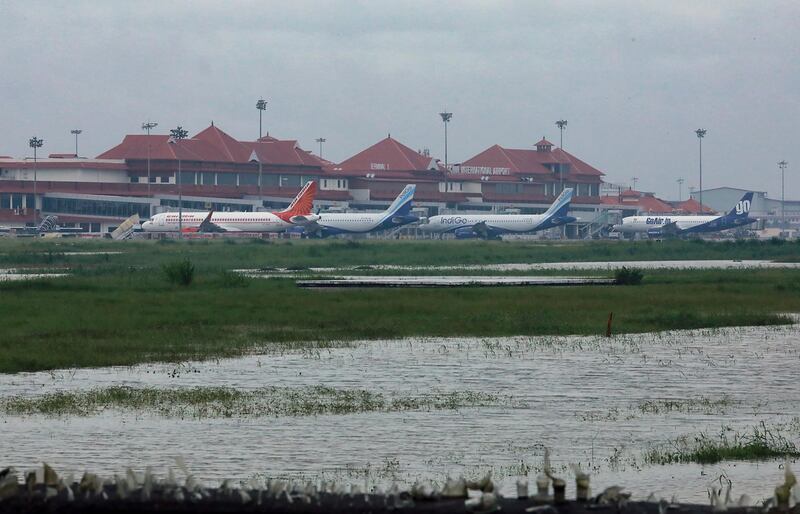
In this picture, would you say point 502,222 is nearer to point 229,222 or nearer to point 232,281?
point 229,222

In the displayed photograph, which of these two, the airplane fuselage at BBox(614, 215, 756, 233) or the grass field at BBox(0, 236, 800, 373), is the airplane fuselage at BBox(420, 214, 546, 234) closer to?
the airplane fuselage at BBox(614, 215, 756, 233)

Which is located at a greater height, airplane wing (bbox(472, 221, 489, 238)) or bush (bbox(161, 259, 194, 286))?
airplane wing (bbox(472, 221, 489, 238))

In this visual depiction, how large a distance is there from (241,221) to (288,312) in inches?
4215

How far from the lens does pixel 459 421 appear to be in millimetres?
26109

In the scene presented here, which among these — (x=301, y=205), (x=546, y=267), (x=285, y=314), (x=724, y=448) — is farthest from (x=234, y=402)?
(x=301, y=205)

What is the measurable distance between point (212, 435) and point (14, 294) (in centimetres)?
3316

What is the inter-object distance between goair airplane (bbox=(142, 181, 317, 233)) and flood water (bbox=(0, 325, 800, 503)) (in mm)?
115166

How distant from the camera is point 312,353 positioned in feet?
124

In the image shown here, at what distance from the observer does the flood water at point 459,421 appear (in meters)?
21.2

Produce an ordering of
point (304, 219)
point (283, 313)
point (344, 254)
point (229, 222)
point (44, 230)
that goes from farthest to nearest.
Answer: point (44, 230) < point (304, 219) < point (229, 222) < point (344, 254) < point (283, 313)

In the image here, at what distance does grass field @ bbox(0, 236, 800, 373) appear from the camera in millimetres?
39125

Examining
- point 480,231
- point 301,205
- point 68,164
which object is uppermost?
point 68,164

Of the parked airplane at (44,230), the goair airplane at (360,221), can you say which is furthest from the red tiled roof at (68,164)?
the goair airplane at (360,221)

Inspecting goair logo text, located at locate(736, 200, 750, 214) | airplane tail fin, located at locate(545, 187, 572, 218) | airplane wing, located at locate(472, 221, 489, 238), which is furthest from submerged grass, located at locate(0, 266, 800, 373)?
goair logo text, located at locate(736, 200, 750, 214)
